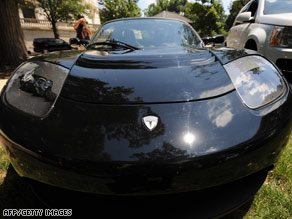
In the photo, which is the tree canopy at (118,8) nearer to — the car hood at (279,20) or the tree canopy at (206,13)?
the tree canopy at (206,13)

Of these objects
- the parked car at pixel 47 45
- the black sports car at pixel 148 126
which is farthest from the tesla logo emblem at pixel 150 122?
the parked car at pixel 47 45

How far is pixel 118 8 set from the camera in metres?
28.3

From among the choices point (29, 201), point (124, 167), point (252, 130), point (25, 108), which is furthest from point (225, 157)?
point (29, 201)

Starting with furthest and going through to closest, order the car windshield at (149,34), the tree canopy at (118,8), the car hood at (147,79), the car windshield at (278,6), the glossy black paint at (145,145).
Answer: the tree canopy at (118,8) → the car windshield at (278,6) → the car windshield at (149,34) → the car hood at (147,79) → the glossy black paint at (145,145)

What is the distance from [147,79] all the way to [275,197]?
1074 mm

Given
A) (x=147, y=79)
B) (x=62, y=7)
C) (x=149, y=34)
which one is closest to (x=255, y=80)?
(x=147, y=79)

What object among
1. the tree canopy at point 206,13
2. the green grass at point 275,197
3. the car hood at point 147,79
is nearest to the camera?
the car hood at point 147,79

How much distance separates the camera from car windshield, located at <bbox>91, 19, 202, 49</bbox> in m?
1.91

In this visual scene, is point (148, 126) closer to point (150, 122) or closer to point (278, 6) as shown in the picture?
point (150, 122)

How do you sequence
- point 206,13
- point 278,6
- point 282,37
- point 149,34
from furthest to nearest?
point 206,13, point 278,6, point 282,37, point 149,34

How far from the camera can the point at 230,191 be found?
36.2 inches

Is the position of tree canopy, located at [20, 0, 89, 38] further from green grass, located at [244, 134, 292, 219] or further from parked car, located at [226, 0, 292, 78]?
green grass, located at [244, 134, 292, 219]

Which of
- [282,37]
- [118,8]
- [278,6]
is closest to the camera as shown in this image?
[282,37]

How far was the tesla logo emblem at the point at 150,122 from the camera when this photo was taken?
859mm
